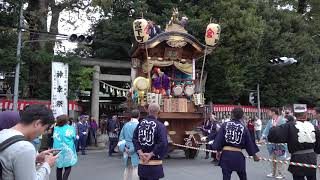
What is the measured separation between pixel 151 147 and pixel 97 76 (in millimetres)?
16563

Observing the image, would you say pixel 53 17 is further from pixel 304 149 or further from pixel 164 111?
pixel 304 149

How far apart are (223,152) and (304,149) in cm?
137

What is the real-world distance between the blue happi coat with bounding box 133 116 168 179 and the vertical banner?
12.8 m

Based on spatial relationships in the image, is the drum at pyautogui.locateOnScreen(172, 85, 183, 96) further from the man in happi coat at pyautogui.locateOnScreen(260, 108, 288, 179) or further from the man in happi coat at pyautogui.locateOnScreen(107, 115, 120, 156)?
the man in happi coat at pyautogui.locateOnScreen(260, 108, 288, 179)

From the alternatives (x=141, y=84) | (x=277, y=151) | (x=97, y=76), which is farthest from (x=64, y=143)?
(x=97, y=76)

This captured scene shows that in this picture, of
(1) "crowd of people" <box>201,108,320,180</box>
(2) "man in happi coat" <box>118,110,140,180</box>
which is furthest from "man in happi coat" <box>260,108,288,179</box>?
(2) "man in happi coat" <box>118,110,140,180</box>

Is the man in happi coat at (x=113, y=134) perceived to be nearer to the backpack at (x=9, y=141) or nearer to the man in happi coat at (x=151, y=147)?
the man in happi coat at (x=151, y=147)

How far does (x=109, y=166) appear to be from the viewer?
1347cm

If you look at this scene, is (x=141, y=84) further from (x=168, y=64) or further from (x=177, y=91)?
(x=168, y=64)

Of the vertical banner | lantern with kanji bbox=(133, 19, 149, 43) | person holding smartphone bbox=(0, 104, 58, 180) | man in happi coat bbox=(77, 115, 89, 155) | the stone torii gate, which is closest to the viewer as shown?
person holding smartphone bbox=(0, 104, 58, 180)

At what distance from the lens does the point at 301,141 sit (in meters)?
6.63

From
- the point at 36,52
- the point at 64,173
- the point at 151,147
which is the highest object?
the point at 36,52

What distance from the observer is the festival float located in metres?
14.8

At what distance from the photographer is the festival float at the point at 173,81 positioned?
1480 centimetres
